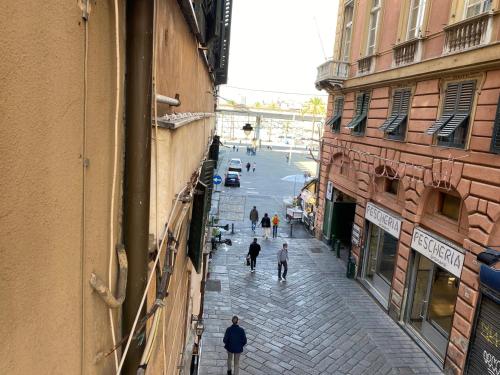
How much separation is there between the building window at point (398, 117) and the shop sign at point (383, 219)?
101 inches

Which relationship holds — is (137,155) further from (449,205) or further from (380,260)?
(380,260)

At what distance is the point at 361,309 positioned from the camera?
44.4 feet

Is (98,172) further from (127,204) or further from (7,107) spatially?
(7,107)

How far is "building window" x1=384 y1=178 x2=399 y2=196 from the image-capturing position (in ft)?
46.6

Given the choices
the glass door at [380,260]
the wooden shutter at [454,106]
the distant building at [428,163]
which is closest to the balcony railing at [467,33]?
the distant building at [428,163]

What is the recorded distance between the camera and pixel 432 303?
11.7m

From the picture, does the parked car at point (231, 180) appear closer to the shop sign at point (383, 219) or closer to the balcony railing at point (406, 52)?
the shop sign at point (383, 219)

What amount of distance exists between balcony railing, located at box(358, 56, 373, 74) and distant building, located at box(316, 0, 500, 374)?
0.07 meters

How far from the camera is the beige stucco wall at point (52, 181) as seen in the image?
1.22 meters

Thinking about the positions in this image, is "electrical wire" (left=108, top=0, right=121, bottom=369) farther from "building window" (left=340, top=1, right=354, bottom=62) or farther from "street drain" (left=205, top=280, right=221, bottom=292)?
"building window" (left=340, top=1, right=354, bottom=62)

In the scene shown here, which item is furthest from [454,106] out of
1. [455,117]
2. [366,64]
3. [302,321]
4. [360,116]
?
[302,321]

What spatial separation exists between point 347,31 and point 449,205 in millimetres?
11302

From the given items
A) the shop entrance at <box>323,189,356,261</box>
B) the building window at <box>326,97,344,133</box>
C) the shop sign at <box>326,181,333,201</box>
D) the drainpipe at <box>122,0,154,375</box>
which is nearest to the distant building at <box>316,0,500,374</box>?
the building window at <box>326,97,344,133</box>

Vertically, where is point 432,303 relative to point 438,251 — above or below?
below
